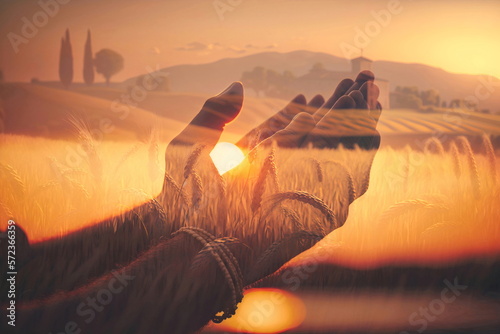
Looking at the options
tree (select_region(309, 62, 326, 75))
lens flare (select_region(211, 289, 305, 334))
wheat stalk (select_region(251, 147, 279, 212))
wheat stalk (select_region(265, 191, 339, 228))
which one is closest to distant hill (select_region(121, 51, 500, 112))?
tree (select_region(309, 62, 326, 75))

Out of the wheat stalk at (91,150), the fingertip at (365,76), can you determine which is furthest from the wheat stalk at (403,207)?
the wheat stalk at (91,150)

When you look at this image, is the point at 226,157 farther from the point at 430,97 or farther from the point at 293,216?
the point at 430,97

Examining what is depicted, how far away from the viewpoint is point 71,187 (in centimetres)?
170

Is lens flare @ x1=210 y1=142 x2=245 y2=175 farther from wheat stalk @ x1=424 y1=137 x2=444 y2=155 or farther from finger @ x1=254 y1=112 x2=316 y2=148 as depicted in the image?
wheat stalk @ x1=424 y1=137 x2=444 y2=155

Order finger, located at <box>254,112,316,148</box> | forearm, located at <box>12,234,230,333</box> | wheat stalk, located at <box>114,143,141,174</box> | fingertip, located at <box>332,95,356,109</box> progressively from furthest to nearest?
fingertip, located at <box>332,95,356,109</box> → finger, located at <box>254,112,316,148</box> → wheat stalk, located at <box>114,143,141,174</box> → forearm, located at <box>12,234,230,333</box>

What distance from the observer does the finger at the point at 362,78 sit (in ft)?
6.23

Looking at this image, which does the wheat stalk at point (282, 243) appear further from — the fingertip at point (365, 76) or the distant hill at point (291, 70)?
the fingertip at point (365, 76)

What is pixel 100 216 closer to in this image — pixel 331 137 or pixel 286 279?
pixel 286 279

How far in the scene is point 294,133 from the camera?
72.7 inches

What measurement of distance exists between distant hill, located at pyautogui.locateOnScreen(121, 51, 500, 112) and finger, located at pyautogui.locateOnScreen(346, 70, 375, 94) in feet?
0.09

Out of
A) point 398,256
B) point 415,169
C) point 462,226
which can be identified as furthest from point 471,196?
point 398,256

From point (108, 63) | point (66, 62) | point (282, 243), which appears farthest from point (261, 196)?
point (66, 62)

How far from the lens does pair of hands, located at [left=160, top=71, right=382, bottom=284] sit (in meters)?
1.78

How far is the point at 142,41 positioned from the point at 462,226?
1.56 meters
